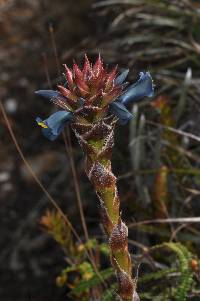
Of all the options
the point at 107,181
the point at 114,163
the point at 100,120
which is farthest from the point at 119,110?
the point at 114,163

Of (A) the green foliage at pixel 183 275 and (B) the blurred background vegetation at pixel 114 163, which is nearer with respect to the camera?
(A) the green foliage at pixel 183 275

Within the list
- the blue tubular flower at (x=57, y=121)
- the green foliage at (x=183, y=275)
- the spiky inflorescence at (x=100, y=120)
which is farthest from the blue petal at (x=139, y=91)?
the green foliage at (x=183, y=275)

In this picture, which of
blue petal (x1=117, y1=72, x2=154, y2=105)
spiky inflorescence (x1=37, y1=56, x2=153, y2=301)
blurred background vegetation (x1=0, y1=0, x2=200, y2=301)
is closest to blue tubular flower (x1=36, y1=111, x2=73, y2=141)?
spiky inflorescence (x1=37, y1=56, x2=153, y2=301)

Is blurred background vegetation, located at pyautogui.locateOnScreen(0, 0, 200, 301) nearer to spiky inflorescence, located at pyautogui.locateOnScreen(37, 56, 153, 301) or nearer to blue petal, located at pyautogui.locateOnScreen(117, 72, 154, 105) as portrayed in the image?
spiky inflorescence, located at pyautogui.locateOnScreen(37, 56, 153, 301)

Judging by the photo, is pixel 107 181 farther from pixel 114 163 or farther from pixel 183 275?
pixel 114 163

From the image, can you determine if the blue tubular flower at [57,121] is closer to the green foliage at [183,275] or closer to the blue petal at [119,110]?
the blue petal at [119,110]

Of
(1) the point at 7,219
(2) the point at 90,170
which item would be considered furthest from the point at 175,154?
(2) the point at 90,170
